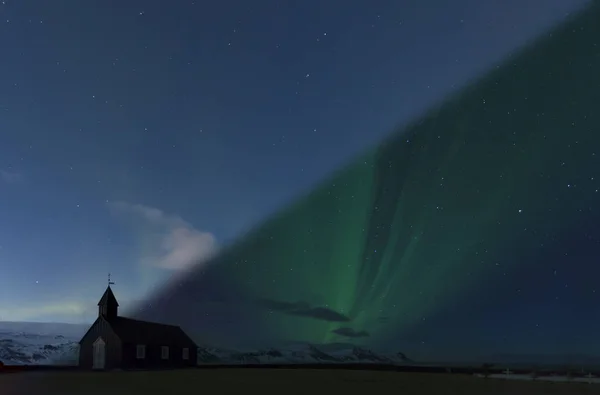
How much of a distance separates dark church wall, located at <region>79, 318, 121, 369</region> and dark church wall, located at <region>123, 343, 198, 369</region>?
991 millimetres

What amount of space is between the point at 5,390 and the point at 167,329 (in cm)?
4869

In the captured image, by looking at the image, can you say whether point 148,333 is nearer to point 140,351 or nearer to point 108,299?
point 140,351

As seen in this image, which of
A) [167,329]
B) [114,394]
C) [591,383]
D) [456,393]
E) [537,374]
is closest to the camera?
[114,394]

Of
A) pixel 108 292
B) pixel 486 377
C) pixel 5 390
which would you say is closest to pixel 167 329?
pixel 108 292

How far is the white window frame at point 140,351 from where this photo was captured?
66.7 meters

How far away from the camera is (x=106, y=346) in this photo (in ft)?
213

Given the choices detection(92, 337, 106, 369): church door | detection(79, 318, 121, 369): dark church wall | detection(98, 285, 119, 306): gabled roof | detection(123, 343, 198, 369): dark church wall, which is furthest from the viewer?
detection(98, 285, 119, 306): gabled roof

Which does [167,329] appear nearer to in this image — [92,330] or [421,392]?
[92,330]

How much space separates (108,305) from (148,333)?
6.10 meters

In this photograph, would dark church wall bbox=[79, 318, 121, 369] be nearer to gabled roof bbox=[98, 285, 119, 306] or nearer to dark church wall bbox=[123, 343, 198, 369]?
dark church wall bbox=[123, 343, 198, 369]

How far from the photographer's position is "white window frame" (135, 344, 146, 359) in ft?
219

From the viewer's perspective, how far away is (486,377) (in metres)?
55.4

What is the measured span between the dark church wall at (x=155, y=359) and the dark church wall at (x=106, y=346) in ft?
3.25

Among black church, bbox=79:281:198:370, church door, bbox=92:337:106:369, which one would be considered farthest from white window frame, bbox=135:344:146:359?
church door, bbox=92:337:106:369
